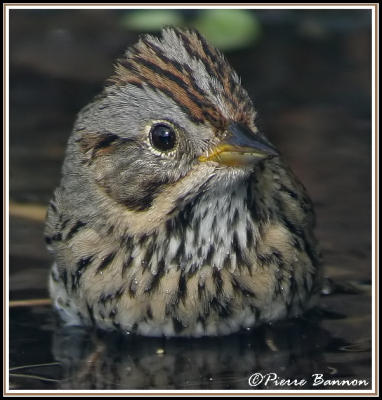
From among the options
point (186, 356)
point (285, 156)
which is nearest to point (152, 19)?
point (285, 156)

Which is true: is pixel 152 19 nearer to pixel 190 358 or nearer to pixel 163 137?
pixel 163 137

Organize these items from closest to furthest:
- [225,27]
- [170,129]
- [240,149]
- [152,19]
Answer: [240,149] < [170,129] < [225,27] < [152,19]

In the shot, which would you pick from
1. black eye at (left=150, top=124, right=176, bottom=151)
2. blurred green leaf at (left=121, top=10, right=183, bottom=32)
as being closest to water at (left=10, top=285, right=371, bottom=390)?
black eye at (left=150, top=124, right=176, bottom=151)

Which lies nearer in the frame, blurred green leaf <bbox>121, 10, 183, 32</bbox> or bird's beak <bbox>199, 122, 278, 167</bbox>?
bird's beak <bbox>199, 122, 278, 167</bbox>

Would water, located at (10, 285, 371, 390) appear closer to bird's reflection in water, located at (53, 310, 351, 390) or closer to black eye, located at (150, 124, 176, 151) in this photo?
bird's reflection in water, located at (53, 310, 351, 390)

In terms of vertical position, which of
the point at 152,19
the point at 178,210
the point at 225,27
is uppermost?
the point at 152,19

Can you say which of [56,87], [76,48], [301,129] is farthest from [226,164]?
[76,48]

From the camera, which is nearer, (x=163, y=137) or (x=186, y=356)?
(x=163, y=137)

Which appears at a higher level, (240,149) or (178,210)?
(240,149)
